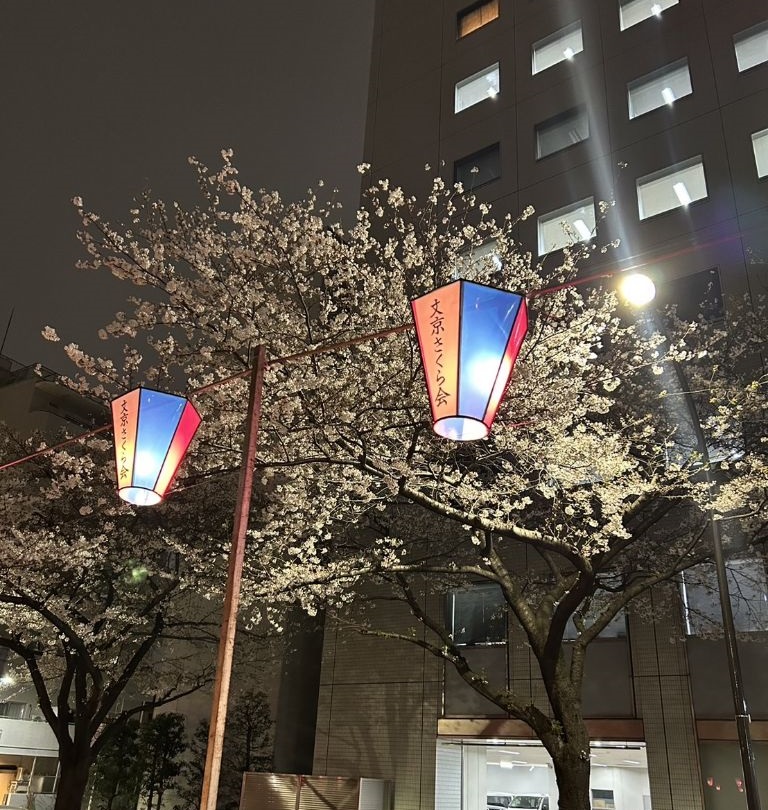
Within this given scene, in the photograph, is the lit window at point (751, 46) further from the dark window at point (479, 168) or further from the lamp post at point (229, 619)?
the lamp post at point (229, 619)

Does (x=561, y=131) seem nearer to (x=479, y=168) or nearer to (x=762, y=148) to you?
(x=479, y=168)

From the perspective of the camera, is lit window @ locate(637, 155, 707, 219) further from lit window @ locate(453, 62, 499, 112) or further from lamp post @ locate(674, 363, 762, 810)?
lamp post @ locate(674, 363, 762, 810)

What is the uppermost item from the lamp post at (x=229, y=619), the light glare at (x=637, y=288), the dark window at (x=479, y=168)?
the dark window at (x=479, y=168)

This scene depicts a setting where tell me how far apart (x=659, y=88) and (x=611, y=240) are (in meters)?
4.79

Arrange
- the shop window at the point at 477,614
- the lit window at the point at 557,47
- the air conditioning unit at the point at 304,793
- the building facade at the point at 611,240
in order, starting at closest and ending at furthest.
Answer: the building facade at the point at 611,240
the air conditioning unit at the point at 304,793
the shop window at the point at 477,614
the lit window at the point at 557,47

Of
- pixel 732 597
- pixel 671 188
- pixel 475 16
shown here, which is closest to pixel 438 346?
pixel 732 597

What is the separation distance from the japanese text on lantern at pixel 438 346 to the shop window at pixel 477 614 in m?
11.4

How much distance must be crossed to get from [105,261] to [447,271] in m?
5.82

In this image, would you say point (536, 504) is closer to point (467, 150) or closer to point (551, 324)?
point (551, 324)

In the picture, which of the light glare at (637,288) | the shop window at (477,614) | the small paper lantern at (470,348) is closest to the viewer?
the small paper lantern at (470,348)

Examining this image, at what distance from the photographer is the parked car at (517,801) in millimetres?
16469

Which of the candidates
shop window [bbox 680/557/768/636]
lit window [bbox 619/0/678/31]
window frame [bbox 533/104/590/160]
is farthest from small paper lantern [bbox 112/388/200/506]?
lit window [bbox 619/0/678/31]

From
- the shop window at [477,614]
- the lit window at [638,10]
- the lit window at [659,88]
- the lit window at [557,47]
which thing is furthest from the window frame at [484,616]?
the lit window at [638,10]

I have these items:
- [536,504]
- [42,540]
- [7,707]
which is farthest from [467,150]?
[7,707]
